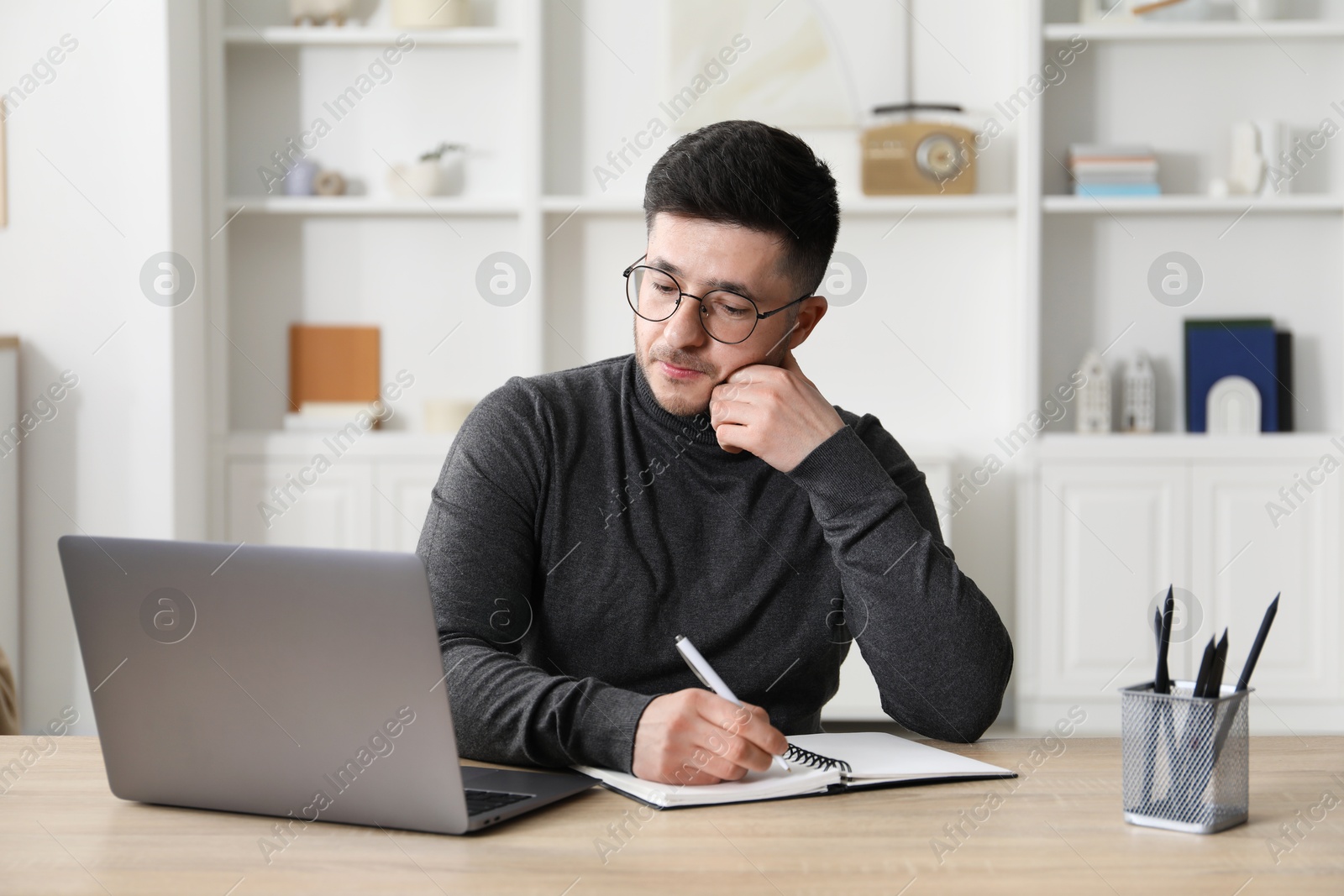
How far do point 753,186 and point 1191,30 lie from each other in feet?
8.29

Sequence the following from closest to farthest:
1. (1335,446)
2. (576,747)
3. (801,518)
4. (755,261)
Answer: (576,747) → (755,261) → (801,518) → (1335,446)

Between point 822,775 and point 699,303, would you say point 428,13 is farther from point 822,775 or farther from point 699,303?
point 822,775

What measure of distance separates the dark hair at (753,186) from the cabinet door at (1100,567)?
2.12 meters

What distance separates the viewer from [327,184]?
11.3ft

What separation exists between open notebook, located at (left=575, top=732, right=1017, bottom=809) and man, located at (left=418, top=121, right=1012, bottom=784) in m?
0.17

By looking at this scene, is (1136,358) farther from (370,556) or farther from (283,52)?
(370,556)

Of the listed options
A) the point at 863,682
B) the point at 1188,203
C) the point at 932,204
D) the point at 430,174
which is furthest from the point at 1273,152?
the point at 430,174

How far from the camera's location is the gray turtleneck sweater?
125 cm

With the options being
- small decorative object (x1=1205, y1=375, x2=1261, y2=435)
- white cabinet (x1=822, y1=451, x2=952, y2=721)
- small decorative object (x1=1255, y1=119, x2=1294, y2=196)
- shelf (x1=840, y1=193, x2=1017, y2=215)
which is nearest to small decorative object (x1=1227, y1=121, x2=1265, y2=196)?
small decorative object (x1=1255, y1=119, x2=1294, y2=196)

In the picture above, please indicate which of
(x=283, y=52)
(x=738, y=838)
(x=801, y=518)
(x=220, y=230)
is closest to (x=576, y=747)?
(x=738, y=838)

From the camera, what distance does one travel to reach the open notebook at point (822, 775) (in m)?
0.94

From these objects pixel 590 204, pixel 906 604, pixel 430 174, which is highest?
pixel 430 174

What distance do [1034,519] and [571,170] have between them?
1.66m

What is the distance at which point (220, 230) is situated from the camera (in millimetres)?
3402
